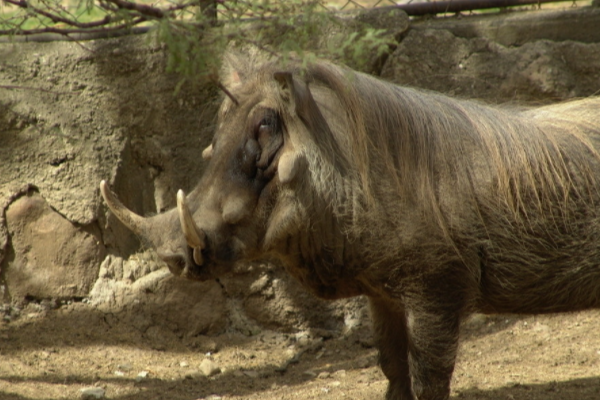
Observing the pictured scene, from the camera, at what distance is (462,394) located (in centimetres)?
318

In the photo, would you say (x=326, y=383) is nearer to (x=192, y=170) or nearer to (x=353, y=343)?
(x=353, y=343)

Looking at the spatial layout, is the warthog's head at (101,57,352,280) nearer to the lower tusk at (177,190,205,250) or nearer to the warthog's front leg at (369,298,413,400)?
the lower tusk at (177,190,205,250)

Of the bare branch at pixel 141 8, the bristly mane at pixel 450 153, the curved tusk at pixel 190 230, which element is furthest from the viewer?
the bristly mane at pixel 450 153

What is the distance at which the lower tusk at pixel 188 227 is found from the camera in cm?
232

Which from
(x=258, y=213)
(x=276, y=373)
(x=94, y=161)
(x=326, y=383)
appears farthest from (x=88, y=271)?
(x=258, y=213)

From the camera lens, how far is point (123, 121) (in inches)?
150

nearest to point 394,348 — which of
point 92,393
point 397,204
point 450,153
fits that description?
point 397,204

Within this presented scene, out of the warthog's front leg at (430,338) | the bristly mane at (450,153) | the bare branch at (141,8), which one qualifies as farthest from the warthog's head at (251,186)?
the bare branch at (141,8)

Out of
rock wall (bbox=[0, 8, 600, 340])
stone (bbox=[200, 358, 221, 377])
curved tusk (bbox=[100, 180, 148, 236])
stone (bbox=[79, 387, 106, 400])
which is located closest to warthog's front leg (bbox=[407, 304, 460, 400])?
curved tusk (bbox=[100, 180, 148, 236])

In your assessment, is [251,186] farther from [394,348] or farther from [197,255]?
[394,348]

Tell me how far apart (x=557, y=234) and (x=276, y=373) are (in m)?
1.56

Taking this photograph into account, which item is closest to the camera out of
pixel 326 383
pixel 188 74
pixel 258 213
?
pixel 188 74

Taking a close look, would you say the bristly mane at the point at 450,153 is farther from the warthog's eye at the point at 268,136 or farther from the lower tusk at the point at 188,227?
the lower tusk at the point at 188,227

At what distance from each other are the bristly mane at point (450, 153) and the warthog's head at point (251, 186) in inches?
5.5
